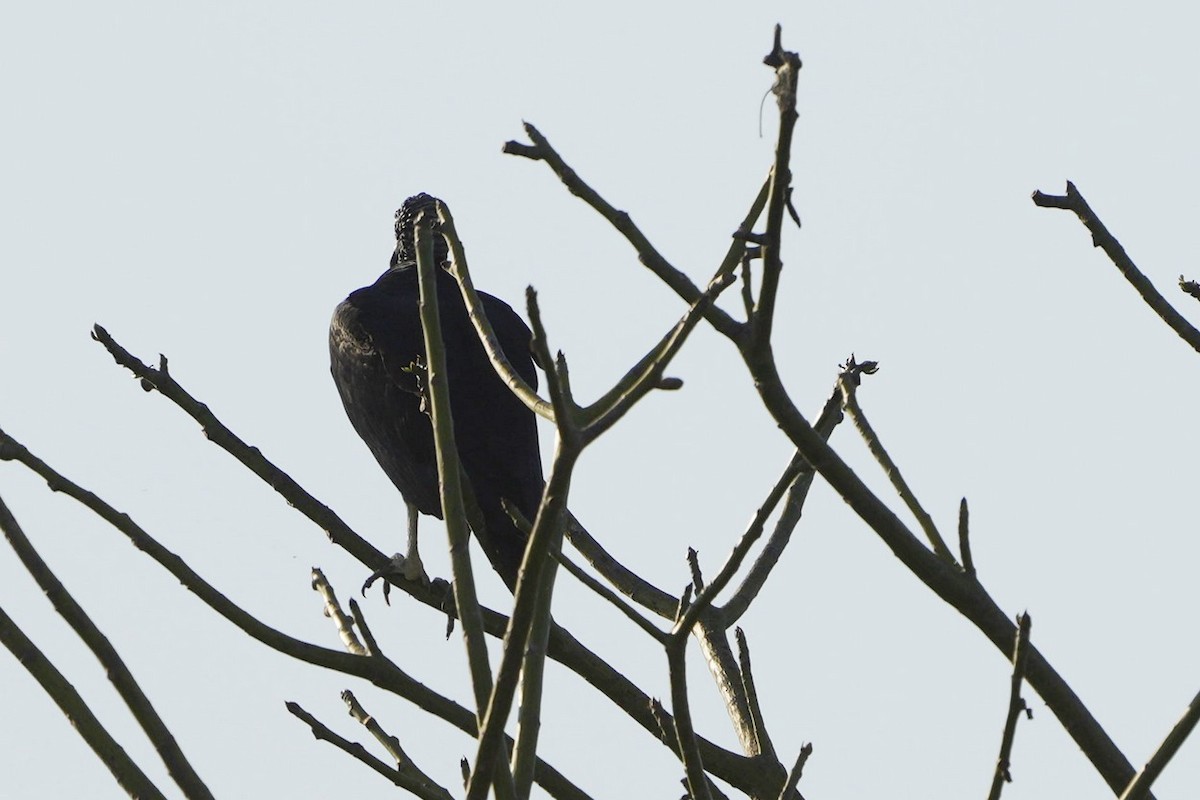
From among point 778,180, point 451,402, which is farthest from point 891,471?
point 451,402

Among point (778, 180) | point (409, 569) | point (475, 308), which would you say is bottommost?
point (778, 180)

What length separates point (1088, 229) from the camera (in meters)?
3.10

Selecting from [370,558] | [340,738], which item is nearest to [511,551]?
[370,558]

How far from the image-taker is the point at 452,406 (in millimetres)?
5785

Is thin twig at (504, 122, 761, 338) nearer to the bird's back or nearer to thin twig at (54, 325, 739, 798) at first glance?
thin twig at (54, 325, 739, 798)

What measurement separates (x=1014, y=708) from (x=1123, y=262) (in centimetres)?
105

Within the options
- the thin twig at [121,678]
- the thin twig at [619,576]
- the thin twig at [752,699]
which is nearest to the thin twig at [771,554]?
the thin twig at [619,576]

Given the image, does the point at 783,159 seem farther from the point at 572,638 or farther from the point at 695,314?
the point at 572,638

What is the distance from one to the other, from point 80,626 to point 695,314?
105 cm

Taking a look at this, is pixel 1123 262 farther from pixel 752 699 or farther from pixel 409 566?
pixel 409 566

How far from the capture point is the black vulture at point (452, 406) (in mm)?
5691

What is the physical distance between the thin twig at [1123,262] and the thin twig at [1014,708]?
2.86 feet

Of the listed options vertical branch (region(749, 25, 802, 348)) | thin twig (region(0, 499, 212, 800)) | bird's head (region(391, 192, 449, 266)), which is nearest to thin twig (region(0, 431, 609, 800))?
thin twig (region(0, 499, 212, 800))

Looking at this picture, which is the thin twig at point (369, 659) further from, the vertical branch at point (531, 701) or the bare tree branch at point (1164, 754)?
the bare tree branch at point (1164, 754)
